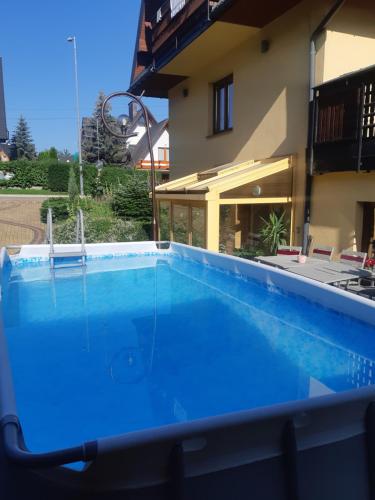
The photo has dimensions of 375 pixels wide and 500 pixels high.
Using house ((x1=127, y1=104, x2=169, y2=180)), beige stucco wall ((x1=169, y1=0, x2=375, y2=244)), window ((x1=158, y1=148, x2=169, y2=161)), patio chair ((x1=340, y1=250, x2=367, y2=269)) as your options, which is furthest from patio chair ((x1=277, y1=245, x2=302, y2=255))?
window ((x1=158, y1=148, x2=169, y2=161))

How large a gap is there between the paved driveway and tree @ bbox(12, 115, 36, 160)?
43.5 meters

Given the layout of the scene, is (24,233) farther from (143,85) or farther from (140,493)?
(140,493)

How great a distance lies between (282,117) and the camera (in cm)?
1201

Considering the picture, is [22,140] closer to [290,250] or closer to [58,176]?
[58,176]

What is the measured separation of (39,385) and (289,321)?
484 cm

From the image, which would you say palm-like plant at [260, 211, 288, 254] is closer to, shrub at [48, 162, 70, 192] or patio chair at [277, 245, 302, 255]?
patio chair at [277, 245, 302, 255]

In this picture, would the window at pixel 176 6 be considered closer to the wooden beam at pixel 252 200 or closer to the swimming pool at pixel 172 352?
the wooden beam at pixel 252 200

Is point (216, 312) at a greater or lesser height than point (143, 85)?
lesser

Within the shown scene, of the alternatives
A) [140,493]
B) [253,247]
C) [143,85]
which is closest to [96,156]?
[143,85]

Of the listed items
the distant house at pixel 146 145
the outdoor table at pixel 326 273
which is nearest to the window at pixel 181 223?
the outdoor table at pixel 326 273

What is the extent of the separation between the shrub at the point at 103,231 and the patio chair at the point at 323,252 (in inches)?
344

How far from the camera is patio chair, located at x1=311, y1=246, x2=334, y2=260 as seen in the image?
403 inches

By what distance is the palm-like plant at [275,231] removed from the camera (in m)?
12.2

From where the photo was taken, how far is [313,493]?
2719 millimetres
